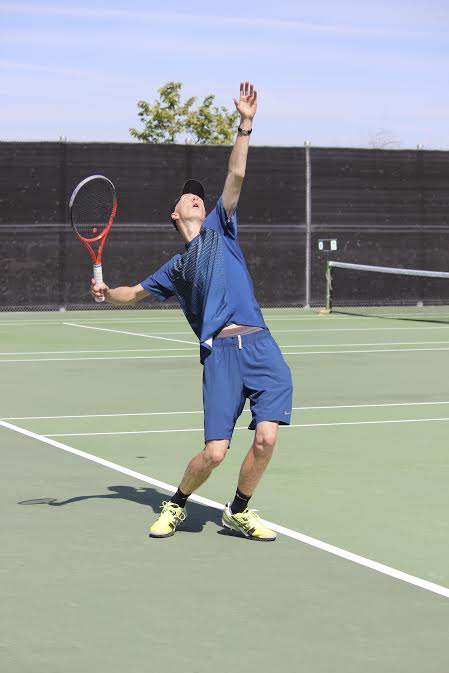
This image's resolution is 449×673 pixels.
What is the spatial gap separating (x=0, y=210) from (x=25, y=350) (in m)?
8.82

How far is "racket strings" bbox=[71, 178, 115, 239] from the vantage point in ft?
29.5

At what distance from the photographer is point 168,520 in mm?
6715

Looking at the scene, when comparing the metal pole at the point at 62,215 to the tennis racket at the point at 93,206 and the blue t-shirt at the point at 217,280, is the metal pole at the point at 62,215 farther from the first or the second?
the blue t-shirt at the point at 217,280

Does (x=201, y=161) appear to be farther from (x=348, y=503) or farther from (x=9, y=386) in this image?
(x=348, y=503)

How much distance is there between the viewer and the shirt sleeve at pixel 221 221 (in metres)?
6.57

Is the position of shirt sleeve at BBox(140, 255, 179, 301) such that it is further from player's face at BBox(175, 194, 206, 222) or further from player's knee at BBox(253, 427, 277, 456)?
player's knee at BBox(253, 427, 277, 456)

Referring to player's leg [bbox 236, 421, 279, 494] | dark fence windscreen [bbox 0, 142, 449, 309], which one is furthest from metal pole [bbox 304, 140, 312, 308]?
player's leg [bbox 236, 421, 279, 494]

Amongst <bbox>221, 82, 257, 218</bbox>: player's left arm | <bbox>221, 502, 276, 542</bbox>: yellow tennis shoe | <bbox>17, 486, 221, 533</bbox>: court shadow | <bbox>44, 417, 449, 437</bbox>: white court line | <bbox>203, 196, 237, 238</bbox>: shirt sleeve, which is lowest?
<bbox>44, 417, 449, 437</bbox>: white court line

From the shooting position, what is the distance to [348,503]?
7562mm

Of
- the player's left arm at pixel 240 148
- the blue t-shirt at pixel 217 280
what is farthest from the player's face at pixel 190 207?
the player's left arm at pixel 240 148

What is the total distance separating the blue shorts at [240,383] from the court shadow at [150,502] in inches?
23.7

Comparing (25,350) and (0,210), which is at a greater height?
(0,210)

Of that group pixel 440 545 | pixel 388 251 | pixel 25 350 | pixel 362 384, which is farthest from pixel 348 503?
pixel 388 251

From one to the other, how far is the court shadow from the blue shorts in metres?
0.60
